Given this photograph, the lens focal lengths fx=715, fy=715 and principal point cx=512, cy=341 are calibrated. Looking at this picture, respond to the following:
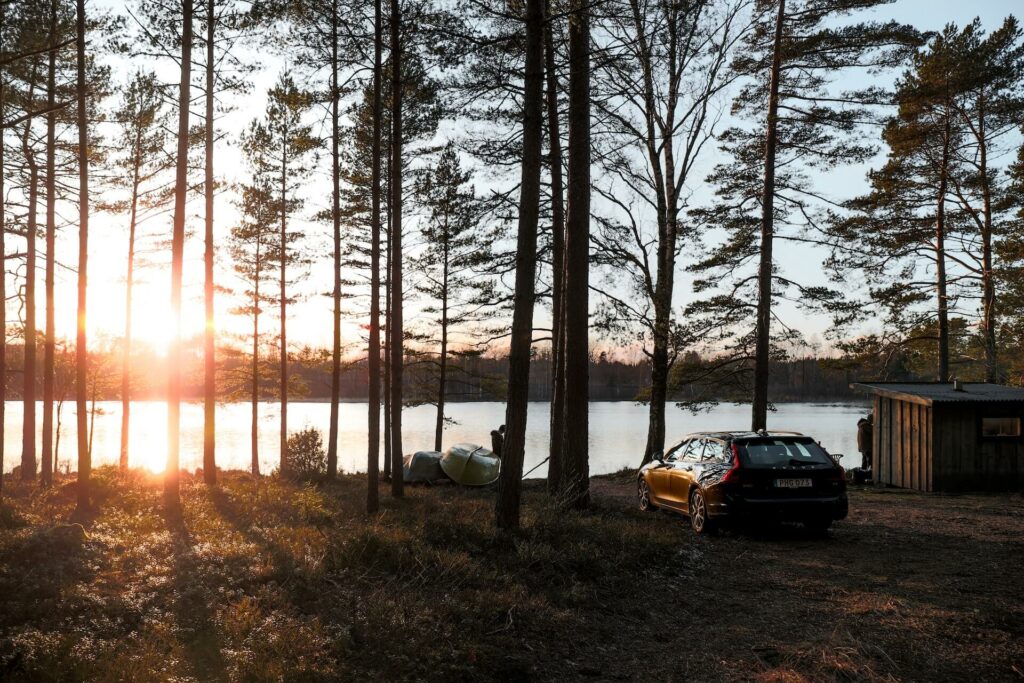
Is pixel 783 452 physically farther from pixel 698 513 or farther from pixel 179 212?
pixel 179 212

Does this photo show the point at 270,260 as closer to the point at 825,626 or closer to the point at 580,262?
the point at 580,262

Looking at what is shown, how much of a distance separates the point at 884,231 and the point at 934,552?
1523 cm

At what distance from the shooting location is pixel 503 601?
6.09 metres

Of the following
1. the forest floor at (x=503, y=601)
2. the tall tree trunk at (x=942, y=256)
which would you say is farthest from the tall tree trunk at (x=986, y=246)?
the forest floor at (x=503, y=601)

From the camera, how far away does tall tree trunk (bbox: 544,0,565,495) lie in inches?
485

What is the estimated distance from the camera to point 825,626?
240 inches

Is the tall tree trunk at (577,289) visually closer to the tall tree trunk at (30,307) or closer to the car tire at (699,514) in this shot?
the car tire at (699,514)

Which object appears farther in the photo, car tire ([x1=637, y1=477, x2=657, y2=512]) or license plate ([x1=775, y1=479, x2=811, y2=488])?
car tire ([x1=637, y1=477, x2=657, y2=512])

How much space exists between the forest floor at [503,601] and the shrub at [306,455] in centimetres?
1106

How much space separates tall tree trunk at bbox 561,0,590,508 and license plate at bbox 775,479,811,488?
2.90 metres

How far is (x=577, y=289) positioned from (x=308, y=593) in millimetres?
6824

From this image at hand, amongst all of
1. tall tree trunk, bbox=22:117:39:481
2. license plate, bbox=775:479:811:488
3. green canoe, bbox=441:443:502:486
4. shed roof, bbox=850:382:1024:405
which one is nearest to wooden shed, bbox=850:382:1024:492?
shed roof, bbox=850:382:1024:405

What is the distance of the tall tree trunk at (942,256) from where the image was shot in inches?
843

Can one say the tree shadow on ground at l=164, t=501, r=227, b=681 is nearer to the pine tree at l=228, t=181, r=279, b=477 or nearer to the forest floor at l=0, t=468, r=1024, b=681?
the forest floor at l=0, t=468, r=1024, b=681
